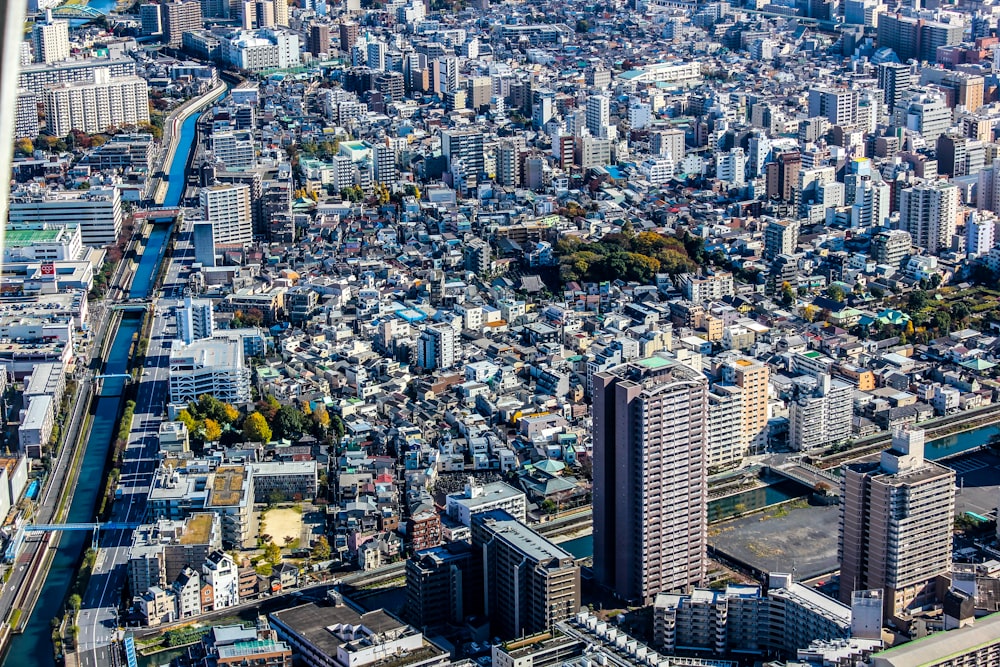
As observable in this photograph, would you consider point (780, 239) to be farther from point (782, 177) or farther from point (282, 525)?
point (282, 525)

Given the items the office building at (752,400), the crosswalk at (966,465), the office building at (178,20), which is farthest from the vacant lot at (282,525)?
the office building at (178,20)

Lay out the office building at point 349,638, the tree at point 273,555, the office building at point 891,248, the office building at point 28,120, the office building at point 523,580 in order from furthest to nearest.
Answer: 1. the office building at point 28,120
2. the office building at point 891,248
3. the tree at point 273,555
4. the office building at point 523,580
5. the office building at point 349,638

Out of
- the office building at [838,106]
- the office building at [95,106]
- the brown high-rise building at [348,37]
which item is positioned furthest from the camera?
the brown high-rise building at [348,37]

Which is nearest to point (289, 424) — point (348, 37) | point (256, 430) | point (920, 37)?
point (256, 430)

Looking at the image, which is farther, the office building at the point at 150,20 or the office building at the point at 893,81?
the office building at the point at 150,20

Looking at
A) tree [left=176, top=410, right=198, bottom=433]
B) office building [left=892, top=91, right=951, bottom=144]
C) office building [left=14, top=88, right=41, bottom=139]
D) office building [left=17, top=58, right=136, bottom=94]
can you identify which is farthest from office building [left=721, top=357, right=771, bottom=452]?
office building [left=17, top=58, right=136, bottom=94]

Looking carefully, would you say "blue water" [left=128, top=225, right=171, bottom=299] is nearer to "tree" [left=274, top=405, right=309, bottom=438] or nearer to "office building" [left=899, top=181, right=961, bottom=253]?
"tree" [left=274, top=405, right=309, bottom=438]

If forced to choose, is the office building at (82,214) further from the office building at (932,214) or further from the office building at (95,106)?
the office building at (932,214)

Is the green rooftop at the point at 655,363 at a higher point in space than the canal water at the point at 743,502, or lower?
higher

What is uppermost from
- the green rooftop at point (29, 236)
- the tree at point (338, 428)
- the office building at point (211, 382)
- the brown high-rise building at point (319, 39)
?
the brown high-rise building at point (319, 39)
